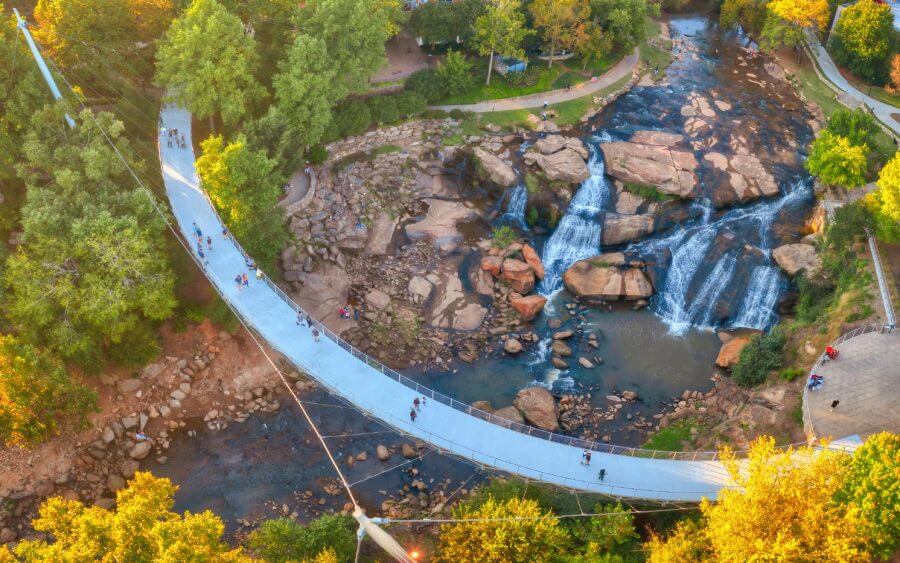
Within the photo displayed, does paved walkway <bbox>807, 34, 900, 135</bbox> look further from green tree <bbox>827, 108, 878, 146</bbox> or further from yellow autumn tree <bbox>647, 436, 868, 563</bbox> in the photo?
yellow autumn tree <bbox>647, 436, 868, 563</bbox>

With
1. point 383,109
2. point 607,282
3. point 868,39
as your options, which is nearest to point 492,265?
point 607,282

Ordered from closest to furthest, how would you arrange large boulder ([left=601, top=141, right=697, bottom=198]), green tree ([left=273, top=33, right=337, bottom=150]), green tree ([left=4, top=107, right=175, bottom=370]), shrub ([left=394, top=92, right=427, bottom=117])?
green tree ([left=4, top=107, right=175, bottom=370]), green tree ([left=273, top=33, right=337, bottom=150]), large boulder ([left=601, top=141, right=697, bottom=198]), shrub ([left=394, top=92, right=427, bottom=117])

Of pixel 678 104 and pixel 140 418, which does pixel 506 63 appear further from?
pixel 140 418

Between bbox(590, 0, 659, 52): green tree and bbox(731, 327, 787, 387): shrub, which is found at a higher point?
bbox(590, 0, 659, 52): green tree

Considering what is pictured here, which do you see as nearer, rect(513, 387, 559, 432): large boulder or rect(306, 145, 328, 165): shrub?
rect(513, 387, 559, 432): large boulder

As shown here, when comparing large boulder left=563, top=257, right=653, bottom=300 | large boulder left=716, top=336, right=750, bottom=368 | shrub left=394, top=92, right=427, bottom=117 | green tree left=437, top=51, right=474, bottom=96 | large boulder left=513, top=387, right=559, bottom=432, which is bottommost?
large boulder left=513, top=387, right=559, bottom=432

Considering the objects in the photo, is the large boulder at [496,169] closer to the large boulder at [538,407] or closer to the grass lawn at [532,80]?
the grass lawn at [532,80]

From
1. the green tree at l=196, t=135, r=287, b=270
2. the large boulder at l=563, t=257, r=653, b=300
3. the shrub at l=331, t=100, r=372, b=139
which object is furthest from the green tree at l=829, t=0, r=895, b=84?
the green tree at l=196, t=135, r=287, b=270
